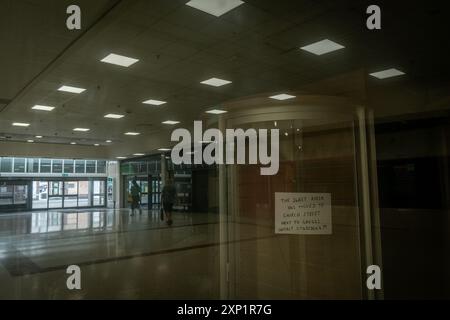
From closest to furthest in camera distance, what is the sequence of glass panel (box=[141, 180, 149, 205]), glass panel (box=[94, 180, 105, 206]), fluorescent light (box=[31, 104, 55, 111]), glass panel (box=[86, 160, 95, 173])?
1. fluorescent light (box=[31, 104, 55, 111])
2. glass panel (box=[141, 180, 149, 205])
3. glass panel (box=[86, 160, 95, 173])
4. glass panel (box=[94, 180, 105, 206])

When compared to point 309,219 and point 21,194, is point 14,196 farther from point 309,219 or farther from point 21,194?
point 309,219

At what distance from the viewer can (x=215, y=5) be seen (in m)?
4.53

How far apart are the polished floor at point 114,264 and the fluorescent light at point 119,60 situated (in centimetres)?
380

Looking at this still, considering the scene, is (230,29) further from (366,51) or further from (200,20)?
(366,51)

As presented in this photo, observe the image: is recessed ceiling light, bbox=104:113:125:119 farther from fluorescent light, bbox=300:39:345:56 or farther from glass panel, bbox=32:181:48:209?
glass panel, bbox=32:181:48:209

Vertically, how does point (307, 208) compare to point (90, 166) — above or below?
below

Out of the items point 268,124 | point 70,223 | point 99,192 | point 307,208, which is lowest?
point 70,223

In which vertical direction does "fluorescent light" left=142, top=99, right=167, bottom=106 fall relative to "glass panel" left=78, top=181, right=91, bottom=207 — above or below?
above

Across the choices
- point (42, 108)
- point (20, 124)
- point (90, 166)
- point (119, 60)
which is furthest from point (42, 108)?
point (90, 166)

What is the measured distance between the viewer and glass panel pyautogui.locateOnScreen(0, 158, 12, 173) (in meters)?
17.5

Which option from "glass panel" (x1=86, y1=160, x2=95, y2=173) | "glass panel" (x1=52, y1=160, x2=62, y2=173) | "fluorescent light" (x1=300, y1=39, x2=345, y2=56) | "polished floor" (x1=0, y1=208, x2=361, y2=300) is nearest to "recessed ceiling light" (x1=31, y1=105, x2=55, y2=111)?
"polished floor" (x1=0, y1=208, x2=361, y2=300)

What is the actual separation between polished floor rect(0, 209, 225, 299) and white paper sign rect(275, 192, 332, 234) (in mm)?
1565

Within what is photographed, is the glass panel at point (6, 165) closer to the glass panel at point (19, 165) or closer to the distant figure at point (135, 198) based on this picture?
the glass panel at point (19, 165)

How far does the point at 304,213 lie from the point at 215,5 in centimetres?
339
